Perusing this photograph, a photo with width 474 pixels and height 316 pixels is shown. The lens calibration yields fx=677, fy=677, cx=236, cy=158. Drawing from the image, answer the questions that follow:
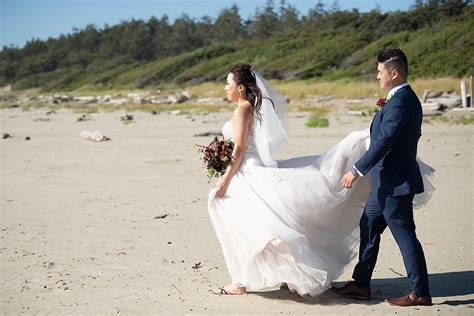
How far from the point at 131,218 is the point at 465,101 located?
743 inches

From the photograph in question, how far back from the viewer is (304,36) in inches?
2857

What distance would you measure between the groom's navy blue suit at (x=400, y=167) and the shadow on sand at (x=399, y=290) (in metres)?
0.56

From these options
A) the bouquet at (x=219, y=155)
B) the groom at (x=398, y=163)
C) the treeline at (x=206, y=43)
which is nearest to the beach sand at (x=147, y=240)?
the groom at (x=398, y=163)

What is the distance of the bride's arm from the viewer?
595 centimetres

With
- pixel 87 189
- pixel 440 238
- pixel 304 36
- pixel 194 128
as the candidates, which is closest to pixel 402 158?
pixel 440 238

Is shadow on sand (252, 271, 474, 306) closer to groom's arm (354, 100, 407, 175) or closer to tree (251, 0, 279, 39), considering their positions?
groom's arm (354, 100, 407, 175)

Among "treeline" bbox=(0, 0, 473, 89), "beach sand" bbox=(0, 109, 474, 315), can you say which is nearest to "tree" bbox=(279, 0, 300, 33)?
"treeline" bbox=(0, 0, 473, 89)

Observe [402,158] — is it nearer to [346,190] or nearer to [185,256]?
[346,190]

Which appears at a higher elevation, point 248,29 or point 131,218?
point 248,29

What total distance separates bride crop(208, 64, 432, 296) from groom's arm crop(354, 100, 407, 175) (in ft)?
1.84

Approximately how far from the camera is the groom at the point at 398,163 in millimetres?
5371

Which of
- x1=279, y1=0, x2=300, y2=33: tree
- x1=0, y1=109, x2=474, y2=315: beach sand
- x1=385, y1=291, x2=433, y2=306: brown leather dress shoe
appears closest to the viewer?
x1=385, y1=291, x2=433, y2=306: brown leather dress shoe

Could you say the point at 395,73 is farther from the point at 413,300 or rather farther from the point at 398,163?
the point at 413,300

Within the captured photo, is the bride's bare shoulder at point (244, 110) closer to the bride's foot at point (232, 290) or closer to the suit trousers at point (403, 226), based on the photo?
the suit trousers at point (403, 226)
